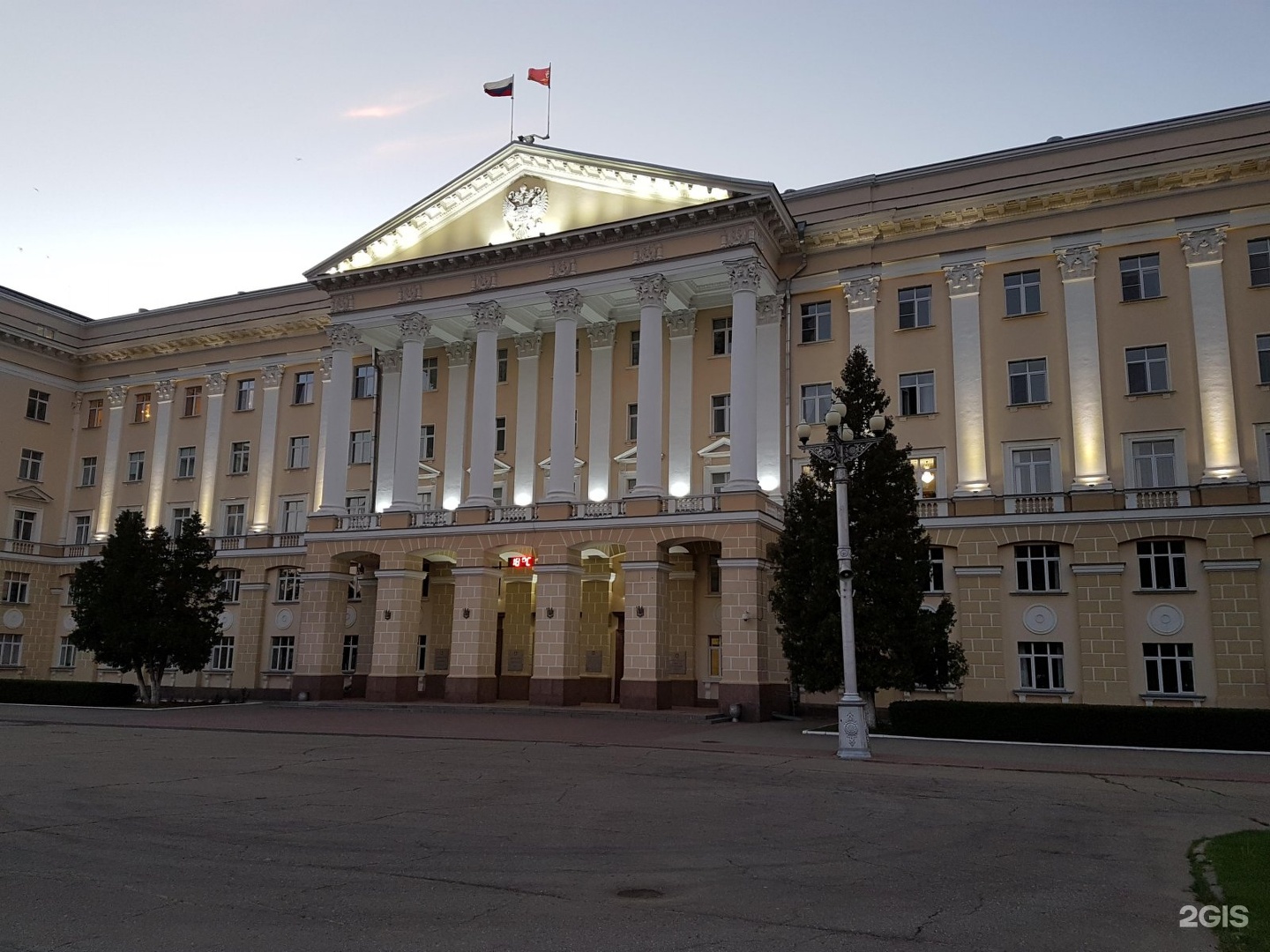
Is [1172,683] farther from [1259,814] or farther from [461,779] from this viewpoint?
[461,779]

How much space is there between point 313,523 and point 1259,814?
35.7 m

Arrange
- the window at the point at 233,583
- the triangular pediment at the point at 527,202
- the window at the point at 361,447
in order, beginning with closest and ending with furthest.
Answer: the triangular pediment at the point at 527,202 → the window at the point at 361,447 → the window at the point at 233,583

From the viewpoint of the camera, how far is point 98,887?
27.9 feet

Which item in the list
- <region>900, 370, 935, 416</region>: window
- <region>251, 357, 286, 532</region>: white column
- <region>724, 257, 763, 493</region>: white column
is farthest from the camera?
<region>251, 357, 286, 532</region>: white column

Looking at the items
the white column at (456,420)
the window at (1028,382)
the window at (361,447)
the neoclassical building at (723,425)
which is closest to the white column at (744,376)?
the neoclassical building at (723,425)

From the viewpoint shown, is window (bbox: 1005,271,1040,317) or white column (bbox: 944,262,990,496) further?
window (bbox: 1005,271,1040,317)

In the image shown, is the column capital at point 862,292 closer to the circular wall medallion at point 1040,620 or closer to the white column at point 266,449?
the circular wall medallion at point 1040,620

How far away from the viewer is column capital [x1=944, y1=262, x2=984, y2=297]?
35.6 m

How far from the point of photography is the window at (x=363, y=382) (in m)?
45.7

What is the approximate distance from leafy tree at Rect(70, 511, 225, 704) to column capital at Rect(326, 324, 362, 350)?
10.1 metres

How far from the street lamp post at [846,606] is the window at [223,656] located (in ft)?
109

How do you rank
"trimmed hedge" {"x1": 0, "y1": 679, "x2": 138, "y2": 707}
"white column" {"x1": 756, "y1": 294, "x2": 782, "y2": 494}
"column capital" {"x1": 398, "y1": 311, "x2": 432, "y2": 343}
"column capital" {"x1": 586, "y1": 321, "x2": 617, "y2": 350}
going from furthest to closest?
"column capital" {"x1": 398, "y1": 311, "x2": 432, "y2": 343} → "column capital" {"x1": 586, "y1": 321, "x2": 617, "y2": 350} → "trimmed hedge" {"x1": 0, "y1": 679, "x2": 138, "y2": 707} → "white column" {"x1": 756, "y1": 294, "x2": 782, "y2": 494}

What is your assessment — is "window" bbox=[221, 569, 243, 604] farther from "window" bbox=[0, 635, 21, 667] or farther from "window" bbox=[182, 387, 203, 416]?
"window" bbox=[0, 635, 21, 667]

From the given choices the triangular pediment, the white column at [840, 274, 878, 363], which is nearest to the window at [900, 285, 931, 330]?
the white column at [840, 274, 878, 363]
